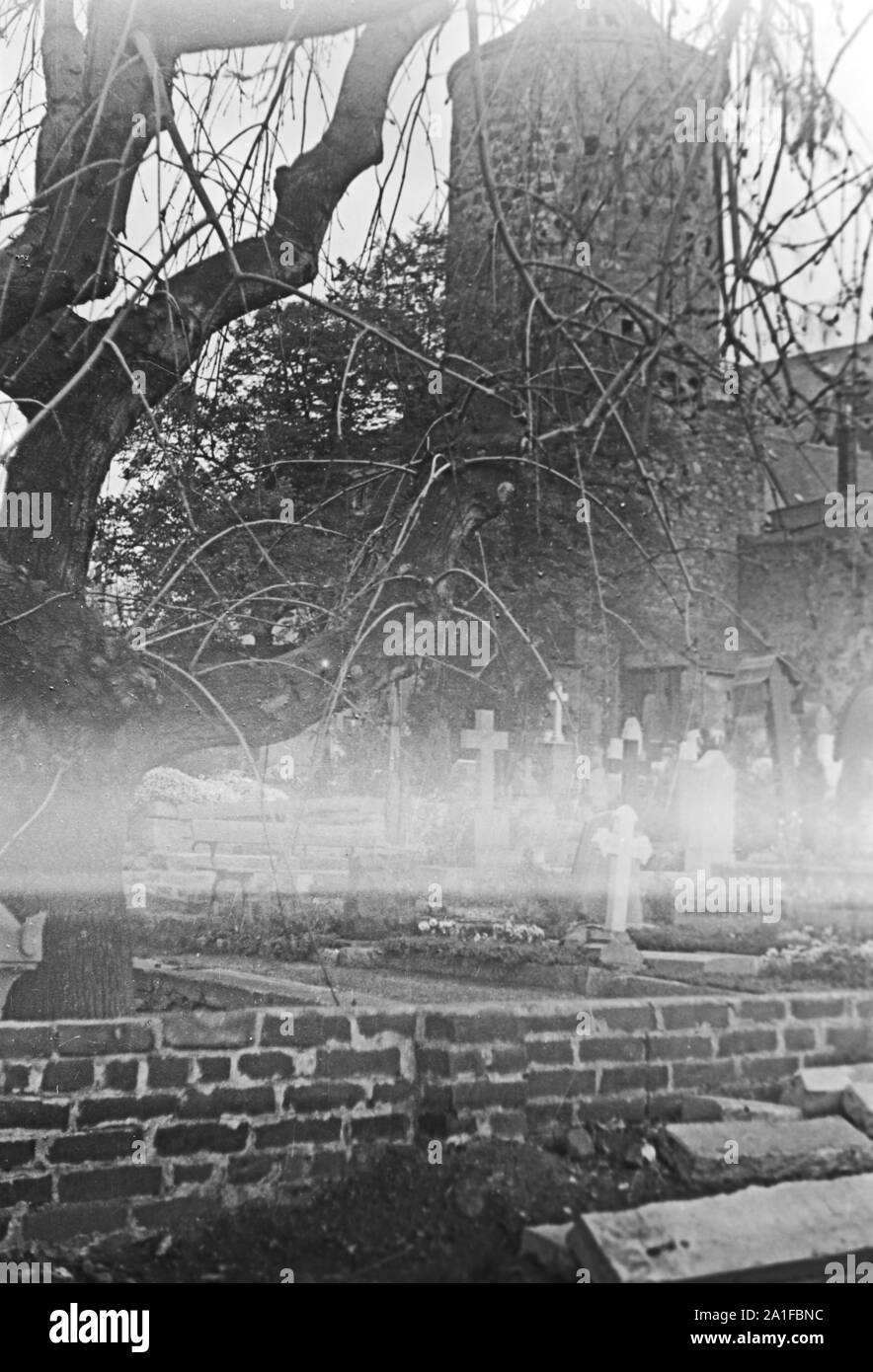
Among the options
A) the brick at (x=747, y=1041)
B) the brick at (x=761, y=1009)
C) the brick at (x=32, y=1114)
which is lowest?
the brick at (x=32, y=1114)

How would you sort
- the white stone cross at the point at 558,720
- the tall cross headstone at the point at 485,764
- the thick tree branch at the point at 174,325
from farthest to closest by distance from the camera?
1. the white stone cross at the point at 558,720
2. the tall cross headstone at the point at 485,764
3. the thick tree branch at the point at 174,325

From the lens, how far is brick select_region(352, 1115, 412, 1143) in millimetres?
2244

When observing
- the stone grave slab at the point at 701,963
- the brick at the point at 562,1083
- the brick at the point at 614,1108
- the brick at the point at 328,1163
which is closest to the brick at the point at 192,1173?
the brick at the point at 328,1163

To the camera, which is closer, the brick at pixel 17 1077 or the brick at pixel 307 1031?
the brick at pixel 17 1077

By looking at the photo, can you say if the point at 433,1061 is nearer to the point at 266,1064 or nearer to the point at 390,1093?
the point at 390,1093

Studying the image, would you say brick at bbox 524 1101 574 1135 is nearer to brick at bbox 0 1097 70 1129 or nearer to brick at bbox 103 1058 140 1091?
brick at bbox 103 1058 140 1091

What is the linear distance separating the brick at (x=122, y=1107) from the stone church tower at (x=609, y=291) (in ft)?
5.10

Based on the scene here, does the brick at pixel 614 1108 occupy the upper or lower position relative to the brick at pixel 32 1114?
lower

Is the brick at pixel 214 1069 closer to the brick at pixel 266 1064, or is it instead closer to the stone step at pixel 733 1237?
the brick at pixel 266 1064

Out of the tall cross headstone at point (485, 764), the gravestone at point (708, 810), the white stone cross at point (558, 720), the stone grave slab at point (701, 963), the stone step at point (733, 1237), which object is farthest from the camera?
the gravestone at point (708, 810)

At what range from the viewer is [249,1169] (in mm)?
2166

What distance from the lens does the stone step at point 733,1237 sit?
1958 millimetres

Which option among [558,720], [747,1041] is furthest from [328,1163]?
[558,720]
